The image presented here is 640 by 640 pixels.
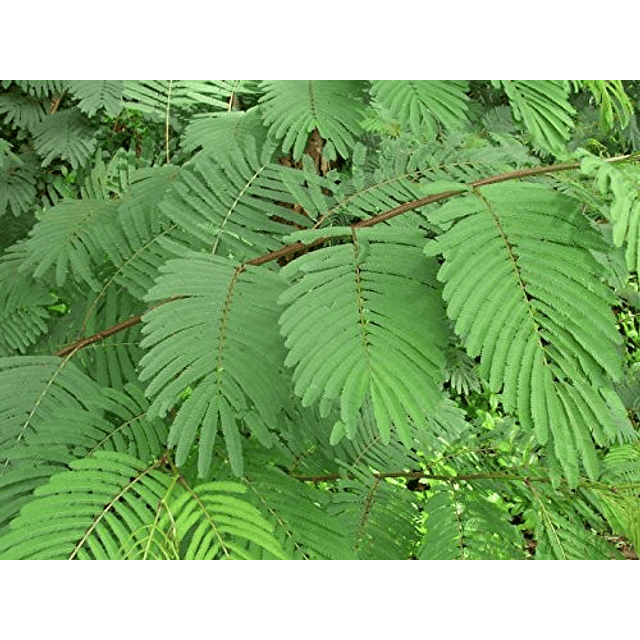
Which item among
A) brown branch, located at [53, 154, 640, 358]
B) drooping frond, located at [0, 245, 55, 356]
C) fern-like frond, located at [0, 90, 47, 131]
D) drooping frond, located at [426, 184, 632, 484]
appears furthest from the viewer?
fern-like frond, located at [0, 90, 47, 131]

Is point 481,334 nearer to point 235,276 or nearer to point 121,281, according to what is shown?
point 235,276

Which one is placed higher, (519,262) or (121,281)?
(121,281)

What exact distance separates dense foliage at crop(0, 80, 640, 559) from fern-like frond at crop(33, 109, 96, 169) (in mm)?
669

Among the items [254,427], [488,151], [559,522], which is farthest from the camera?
[488,151]

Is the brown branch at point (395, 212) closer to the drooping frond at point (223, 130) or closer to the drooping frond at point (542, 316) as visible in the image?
the drooping frond at point (542, 316)

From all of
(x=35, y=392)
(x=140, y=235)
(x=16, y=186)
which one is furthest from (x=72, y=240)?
(x=16, y=186)

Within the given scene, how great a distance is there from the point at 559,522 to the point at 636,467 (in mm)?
208

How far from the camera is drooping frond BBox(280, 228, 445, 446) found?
0.64 meters

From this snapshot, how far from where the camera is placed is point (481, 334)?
634 mm

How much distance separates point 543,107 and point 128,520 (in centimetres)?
81

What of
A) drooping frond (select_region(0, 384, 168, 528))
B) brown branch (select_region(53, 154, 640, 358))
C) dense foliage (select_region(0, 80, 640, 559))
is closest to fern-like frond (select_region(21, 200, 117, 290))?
dense foliage (select_region(0, 80, 640, 559))

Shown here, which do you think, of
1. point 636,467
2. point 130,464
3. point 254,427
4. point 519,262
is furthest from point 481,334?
point 636,467

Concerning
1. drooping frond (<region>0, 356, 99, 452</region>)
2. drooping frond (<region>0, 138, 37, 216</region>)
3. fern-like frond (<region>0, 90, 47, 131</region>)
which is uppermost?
fern-like frond (<region>0, 90, 47, 131</region>)

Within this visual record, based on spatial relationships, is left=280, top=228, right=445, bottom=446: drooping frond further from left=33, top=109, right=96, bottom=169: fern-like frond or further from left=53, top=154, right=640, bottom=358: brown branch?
left=33, top=109, right=96, bottom=169: fern-like frond
